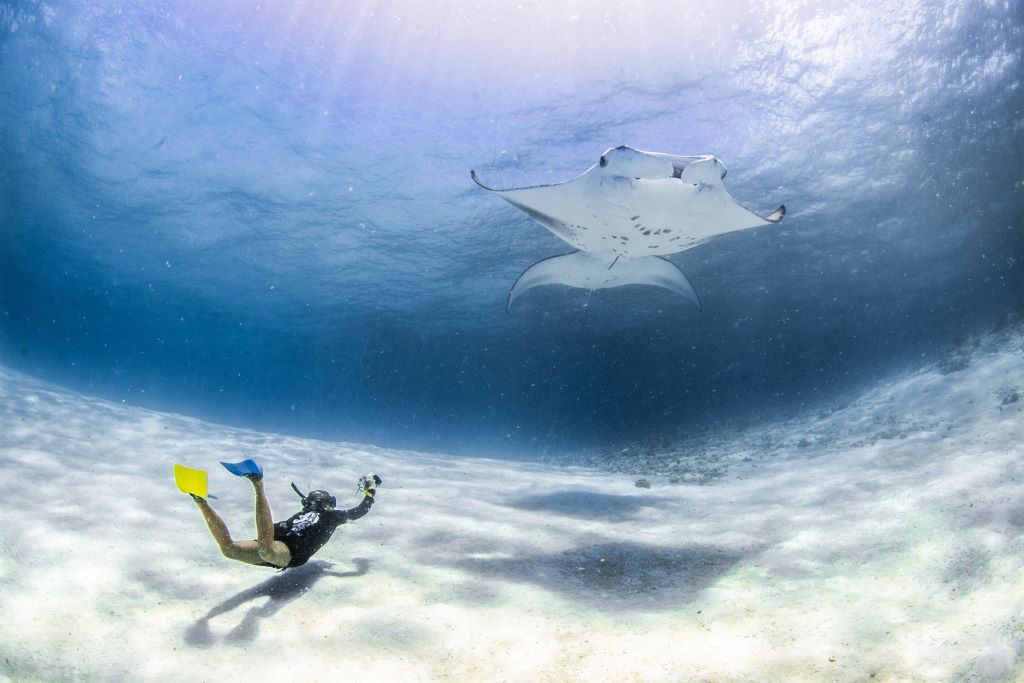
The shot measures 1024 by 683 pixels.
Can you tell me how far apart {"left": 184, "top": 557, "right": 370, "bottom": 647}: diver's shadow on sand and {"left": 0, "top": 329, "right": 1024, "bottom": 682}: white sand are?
2cm

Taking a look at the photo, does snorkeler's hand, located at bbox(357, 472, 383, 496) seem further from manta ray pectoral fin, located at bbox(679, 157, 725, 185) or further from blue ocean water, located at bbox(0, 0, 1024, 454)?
blue ocean water, located at bbox(0, 0, 1024, 454)

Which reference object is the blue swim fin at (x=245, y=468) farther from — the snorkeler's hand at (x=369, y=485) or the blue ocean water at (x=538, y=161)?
the blue ocean water at (x=538, y=161)

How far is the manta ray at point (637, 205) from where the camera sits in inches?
173

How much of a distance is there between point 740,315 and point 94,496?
23.6 m

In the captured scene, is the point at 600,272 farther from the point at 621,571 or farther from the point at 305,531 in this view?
the point at 305,531

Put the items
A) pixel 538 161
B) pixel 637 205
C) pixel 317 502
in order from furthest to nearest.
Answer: pixel 538 161 < pixel 637 205 < pixel 317 502

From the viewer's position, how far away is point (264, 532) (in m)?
3.15

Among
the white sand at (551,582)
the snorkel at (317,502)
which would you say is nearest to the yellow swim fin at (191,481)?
the white sand at (551,582)

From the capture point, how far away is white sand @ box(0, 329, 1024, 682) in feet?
7.91

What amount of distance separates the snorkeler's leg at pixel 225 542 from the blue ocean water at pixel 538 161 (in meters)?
12.7

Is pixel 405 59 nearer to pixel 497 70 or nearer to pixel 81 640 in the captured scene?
pixel 497 70

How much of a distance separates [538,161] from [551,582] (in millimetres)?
13094

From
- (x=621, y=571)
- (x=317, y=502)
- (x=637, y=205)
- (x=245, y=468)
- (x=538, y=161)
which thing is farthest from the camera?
(x=538, y=161)

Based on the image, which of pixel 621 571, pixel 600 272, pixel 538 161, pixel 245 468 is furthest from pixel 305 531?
pixel 538 161
